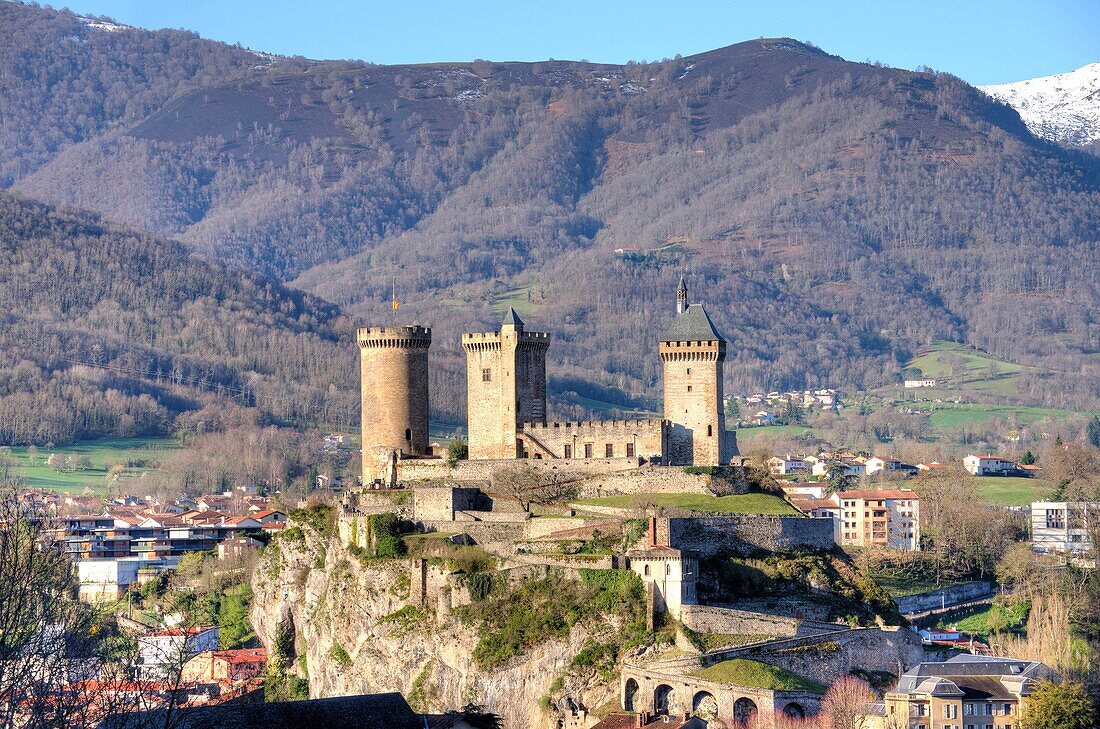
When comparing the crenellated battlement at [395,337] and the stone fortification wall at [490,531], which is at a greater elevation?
the crenellated battlement at [395,337]

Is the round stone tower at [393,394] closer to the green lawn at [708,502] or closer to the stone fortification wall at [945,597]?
the green lawn at [708,502]

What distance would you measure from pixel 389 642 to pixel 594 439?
12.5 metres

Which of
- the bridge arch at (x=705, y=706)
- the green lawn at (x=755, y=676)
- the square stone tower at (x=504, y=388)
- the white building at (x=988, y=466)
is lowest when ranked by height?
the bridge arch at (x=705, y=706)

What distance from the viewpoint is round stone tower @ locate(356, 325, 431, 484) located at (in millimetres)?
84688

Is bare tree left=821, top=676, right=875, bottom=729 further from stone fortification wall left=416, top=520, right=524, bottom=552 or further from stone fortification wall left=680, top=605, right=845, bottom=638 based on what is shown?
stone fortification wall left=416, top=520, right=524, bottom=552

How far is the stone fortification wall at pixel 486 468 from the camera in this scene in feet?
252

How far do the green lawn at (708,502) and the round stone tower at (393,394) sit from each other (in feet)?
40.5

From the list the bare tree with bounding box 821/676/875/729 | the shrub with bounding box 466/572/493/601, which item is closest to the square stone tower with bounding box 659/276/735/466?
the shrub with bounding box 466/572/493/601

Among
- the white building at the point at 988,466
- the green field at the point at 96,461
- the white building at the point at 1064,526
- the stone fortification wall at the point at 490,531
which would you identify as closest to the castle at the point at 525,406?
the stone fortification wall at the point at 490,531

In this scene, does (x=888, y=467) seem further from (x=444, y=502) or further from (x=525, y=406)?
(x=444, y=502)

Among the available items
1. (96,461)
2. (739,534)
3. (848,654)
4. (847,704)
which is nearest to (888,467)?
(96,461)

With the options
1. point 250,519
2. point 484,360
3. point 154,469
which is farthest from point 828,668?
point 154,469

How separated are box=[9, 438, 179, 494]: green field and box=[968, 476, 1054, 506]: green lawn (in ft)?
233

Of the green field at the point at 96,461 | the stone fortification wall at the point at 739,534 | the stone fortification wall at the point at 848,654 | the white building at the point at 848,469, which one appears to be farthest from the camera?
the green field at the point at 96,461
